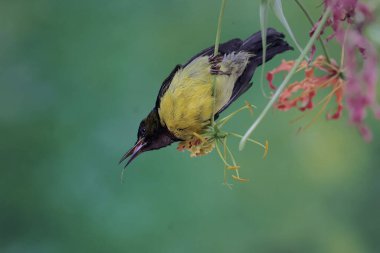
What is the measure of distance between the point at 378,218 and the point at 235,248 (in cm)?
42

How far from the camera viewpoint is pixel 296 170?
162 cm

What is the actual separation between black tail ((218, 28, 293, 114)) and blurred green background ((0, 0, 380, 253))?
1.71 ft

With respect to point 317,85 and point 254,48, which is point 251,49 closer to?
point 254,48

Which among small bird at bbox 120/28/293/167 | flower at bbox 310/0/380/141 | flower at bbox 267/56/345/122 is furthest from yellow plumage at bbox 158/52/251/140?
flower at bbox 310/0/380/141

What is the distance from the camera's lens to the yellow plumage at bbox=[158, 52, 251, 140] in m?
0.90

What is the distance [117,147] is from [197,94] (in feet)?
2.01

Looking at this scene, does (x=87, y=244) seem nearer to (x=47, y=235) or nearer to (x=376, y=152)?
(x=47, y=235)

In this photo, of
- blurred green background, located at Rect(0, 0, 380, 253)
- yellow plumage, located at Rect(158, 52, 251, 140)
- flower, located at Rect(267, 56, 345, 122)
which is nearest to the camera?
flower, located at Rect(267, 56, 345, 122)

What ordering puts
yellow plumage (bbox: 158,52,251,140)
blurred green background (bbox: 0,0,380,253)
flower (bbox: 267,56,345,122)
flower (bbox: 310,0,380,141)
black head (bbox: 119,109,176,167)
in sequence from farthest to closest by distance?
blurred green background (bbox: 0,0,380,253)
black head (bbox: 119,109,176,167)
yellow plumage (bbox: 158,52,251,140)
flower (bbox: 267,56,345,122)
flower (bbox: 310,0,380,141)

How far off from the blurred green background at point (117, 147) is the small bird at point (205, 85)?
50cm

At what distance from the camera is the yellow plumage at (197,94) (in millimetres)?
895

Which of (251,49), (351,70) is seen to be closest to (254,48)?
(251,49)

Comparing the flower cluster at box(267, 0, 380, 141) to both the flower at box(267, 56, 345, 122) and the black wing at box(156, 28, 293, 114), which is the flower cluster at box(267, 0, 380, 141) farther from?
the black wing at box(156, 28, 293, 114)

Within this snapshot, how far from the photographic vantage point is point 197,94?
0.93m
